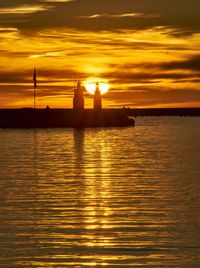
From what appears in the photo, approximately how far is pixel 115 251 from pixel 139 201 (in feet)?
37.7

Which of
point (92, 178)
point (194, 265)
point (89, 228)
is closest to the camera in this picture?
point (194, 265)

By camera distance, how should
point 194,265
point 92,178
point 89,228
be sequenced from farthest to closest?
point 92,178
point 89,228
point 194,265

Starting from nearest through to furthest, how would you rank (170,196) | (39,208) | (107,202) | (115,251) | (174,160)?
(115,251)
(39,208)
(107,202)
(170,196)
(174,160)

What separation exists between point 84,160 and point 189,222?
39.8m

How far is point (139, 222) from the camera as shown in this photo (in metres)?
27.1

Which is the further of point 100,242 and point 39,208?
point 39,208

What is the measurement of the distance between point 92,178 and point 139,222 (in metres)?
18.8

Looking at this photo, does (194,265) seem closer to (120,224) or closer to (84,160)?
(120,224)

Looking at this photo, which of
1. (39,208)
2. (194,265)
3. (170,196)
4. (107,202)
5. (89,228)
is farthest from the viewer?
(170,196)

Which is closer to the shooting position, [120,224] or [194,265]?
[194,265]

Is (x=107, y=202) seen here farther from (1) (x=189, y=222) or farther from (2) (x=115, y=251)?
(2) (x=115, y=251)

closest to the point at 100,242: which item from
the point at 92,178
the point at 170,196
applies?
the point at 170,196

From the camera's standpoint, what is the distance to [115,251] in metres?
21.9

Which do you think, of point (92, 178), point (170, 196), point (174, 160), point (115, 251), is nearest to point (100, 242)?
point (115, 251)
